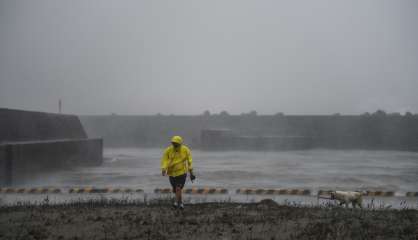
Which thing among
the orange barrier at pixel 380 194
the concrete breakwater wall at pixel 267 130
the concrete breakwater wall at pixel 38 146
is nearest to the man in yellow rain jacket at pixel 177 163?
the orange barrier at pixel 380 194

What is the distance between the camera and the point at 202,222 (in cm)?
609

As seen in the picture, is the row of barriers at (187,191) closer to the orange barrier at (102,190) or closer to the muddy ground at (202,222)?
the orange barrier at (102,190)

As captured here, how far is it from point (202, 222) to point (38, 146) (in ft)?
32.2

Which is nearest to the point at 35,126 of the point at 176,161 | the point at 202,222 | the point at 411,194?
the point at 176,161

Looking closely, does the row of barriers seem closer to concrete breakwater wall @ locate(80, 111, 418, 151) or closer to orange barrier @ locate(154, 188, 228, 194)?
orange barrier @ locate(154, 188, 228, 194)

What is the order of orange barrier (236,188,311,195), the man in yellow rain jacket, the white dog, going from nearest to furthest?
the man in yellow rain jacket → the white dog → orange barrier (236,188,311,195)

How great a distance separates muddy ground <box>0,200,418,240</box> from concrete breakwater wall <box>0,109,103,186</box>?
5.30 metres

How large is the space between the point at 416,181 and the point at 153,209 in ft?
31.6

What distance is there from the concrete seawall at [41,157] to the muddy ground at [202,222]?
513 cm

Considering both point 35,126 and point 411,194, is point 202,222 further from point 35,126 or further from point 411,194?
point 35,126

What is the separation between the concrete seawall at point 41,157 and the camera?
39.5ft

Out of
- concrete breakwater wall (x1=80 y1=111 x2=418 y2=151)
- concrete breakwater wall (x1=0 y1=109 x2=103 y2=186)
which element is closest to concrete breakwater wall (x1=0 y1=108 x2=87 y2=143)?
concrete breakwater wall (x1=0 y1=109 x2=103 y2=186)

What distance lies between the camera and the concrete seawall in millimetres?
12047

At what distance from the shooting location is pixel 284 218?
6.39m
